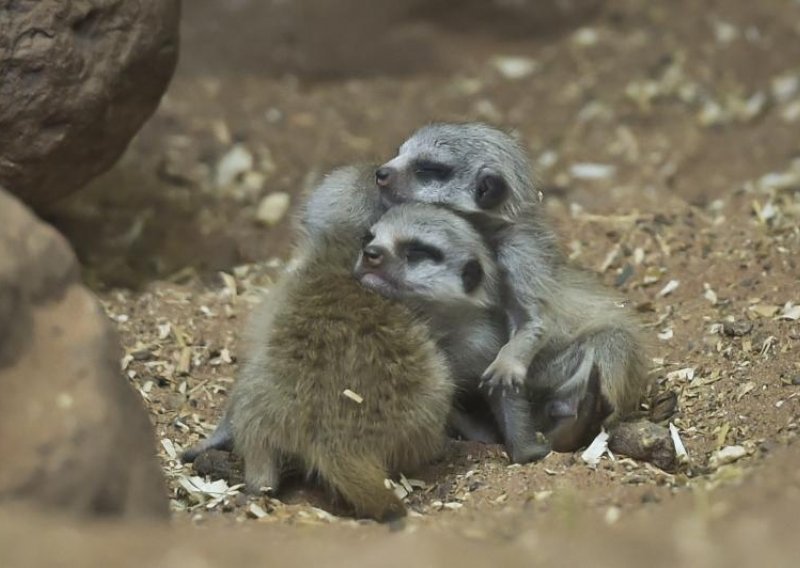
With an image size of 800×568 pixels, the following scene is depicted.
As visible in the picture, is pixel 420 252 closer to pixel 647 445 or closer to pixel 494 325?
pixel 494 325

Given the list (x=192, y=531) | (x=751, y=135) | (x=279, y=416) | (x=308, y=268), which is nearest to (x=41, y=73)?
(x=308, y=268)

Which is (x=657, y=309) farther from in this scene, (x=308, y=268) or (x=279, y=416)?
(x=279, y=416)

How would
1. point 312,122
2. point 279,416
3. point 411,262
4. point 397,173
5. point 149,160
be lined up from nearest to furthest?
point 279,416
point 411,262
point 397,173
point 149,160
point 312,122

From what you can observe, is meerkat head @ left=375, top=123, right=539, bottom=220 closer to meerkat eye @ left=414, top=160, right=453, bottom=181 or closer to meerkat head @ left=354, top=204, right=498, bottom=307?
meerkat eye @ left=414, top=160, right=453, bottom=181

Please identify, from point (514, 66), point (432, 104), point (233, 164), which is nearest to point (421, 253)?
point (233, 164)

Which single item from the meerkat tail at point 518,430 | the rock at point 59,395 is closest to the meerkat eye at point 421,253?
the meerkat tail at point 518,430

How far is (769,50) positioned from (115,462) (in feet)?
20.8

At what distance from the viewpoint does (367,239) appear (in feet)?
15.0

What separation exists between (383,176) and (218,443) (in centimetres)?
111

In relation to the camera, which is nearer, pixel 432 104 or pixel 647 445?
pixel 647 445

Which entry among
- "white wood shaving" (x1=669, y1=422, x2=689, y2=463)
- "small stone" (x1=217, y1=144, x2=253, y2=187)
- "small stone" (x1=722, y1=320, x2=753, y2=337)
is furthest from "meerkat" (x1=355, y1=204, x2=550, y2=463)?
"small stone" (x1=217, y1=144, x2=253, y2=187)

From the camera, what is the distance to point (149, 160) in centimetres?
736

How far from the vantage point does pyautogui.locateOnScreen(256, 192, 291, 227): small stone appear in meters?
6.90

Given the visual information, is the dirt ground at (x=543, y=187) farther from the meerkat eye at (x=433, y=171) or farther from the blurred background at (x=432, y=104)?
the meerkat eye at (x=433, y=171)
